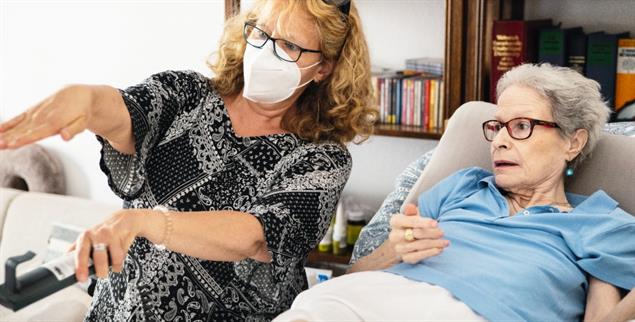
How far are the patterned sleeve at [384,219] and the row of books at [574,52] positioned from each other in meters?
0.46

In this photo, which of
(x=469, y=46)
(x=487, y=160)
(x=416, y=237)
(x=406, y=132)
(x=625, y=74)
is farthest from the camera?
(x=406, y=132)

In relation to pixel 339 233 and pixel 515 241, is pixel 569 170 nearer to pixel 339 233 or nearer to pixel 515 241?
pixel 515 241

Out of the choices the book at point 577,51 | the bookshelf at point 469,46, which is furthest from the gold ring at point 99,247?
the book at point 577,51

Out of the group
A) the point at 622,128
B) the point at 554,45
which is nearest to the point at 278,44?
the point at 622,128

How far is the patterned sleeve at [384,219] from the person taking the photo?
2.08 m

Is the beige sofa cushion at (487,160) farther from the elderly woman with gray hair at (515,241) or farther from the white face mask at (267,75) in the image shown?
the white face mask at (267,75)

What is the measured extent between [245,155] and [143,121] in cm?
24

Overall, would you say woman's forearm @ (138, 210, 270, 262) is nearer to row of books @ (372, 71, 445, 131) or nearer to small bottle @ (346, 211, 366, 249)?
row of books @ (372, 71, 445, 131)

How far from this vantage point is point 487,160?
85.3 inches

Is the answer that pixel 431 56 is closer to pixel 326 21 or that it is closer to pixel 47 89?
pixel 326 21

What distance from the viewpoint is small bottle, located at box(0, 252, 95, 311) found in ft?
4.13

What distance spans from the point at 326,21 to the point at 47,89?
6.98 feet

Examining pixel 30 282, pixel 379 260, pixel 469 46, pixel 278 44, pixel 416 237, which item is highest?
pixel 278 44

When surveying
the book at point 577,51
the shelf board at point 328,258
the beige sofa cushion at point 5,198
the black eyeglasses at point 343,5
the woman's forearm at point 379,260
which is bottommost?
the shelf board at point 328,258
